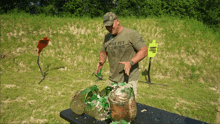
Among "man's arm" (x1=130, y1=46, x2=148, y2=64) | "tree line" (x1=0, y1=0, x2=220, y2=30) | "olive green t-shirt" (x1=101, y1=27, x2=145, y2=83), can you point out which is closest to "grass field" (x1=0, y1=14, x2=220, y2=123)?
"tree line" (x1=0, y1=0, x2=220, y2=30)

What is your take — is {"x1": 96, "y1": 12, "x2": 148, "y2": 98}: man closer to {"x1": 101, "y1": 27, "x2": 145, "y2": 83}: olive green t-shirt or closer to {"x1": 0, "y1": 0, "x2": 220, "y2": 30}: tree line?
{"x1": 101, "y1": 27, "x2": 145, "y2": 83}: olive green t-shirt

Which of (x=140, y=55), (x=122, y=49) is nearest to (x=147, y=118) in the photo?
(x=140, y=55)

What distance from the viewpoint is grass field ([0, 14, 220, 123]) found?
480 centimetres

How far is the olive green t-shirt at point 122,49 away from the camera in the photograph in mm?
2217

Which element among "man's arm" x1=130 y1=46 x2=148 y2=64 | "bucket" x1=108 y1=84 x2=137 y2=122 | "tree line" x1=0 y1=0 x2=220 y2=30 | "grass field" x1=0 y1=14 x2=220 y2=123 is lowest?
"grass field" x1=0 y1=14 x2=220 y2=123

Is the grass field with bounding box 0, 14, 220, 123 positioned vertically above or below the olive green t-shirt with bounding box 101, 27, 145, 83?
below

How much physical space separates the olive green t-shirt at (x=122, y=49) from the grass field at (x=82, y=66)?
104 inches

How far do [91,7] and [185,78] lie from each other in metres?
12.0

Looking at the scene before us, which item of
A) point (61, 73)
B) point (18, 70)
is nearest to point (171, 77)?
point (61, 73)

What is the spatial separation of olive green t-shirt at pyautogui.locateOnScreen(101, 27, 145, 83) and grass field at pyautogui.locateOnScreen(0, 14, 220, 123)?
2.63 metres

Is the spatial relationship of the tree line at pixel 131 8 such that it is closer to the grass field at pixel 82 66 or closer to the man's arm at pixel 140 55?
the grass field at pixel 82 66

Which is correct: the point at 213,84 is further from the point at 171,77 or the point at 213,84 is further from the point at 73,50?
the point at 73,50

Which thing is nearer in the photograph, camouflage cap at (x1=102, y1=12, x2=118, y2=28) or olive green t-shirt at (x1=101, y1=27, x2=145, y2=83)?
camouflage cap at (x1=102, y1=12, x2=118, y2=28)

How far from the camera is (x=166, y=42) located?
9328mm
